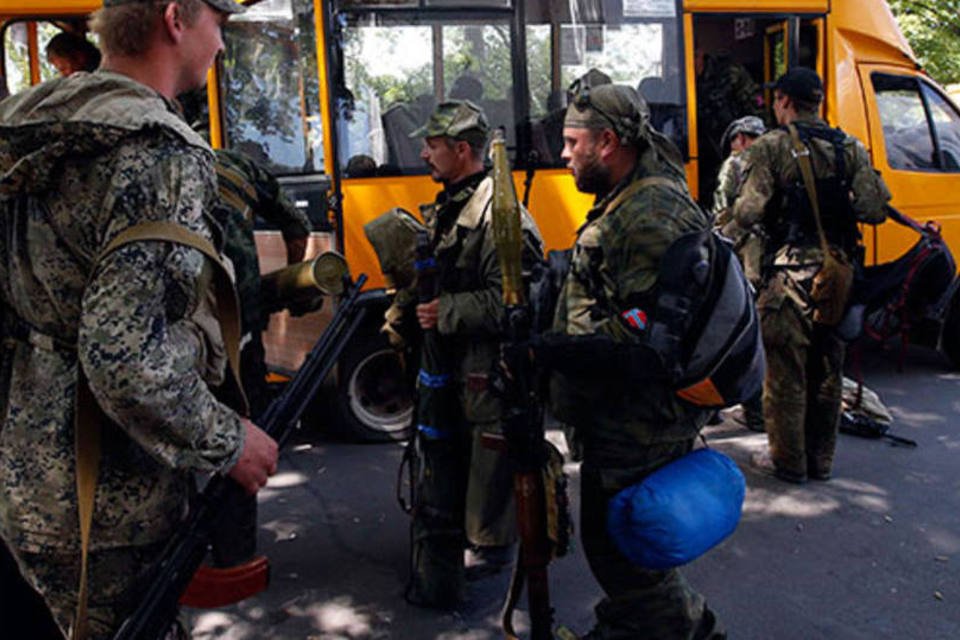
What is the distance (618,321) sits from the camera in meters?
2.42

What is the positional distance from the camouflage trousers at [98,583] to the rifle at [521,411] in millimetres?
1073

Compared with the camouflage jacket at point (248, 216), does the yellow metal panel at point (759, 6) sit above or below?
above

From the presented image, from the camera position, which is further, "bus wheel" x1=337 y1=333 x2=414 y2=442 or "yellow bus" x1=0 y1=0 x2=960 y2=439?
"bus wheel" x1=337 y1=333 x2=414 y2=442

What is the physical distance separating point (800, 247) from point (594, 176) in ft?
7.82

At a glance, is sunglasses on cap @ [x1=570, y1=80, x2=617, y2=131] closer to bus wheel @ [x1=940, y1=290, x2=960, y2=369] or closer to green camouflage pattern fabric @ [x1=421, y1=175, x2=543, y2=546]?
green camouflage pattern fabric @ [x1=421, y1=175, x2=543, y2=546]

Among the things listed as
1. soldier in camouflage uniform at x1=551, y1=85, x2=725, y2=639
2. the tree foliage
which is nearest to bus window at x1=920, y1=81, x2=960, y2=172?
Answer: soldier in camouflage uniform at x1=551, y1=85, x2=725, y2=639

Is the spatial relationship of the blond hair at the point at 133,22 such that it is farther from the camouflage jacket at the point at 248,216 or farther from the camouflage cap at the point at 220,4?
the camouflage jacket at the point at 248,216

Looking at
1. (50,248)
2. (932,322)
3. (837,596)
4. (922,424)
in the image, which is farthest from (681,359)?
(932,322)

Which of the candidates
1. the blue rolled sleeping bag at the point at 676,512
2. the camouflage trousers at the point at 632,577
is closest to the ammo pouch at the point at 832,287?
the camouflage trousers at the point at 632,577

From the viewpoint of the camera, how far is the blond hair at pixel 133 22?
1.73 metres

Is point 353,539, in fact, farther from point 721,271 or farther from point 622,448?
point 721,271

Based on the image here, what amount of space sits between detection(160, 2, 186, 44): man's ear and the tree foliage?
16.5 meters

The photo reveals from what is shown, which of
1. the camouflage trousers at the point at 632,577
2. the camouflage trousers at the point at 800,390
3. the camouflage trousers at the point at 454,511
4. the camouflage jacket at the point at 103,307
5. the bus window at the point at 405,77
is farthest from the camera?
the bus window at the point at 405,77

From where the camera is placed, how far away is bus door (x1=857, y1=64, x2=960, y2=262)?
657 centimetres
